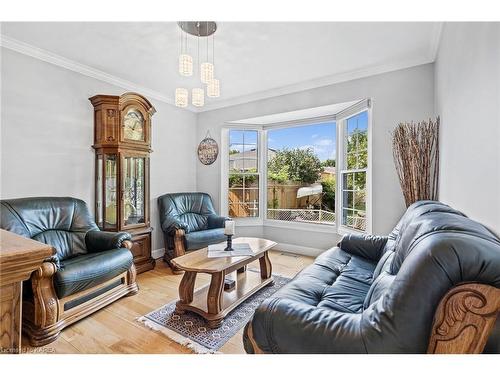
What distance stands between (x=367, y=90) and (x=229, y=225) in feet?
7.65

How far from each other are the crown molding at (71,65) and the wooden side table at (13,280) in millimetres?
3036

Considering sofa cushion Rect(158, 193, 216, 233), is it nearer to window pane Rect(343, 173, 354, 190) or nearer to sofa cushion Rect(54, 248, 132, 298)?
sofa cushion Rect(54, 248, 132, 298)

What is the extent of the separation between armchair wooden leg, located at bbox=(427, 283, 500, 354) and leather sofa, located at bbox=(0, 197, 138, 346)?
2.31m

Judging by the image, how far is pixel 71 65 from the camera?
2.81 meters

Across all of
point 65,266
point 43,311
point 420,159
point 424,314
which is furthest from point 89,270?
point 420,159

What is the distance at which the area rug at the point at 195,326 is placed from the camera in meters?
1.78

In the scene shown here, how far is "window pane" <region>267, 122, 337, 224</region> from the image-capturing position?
153 inches

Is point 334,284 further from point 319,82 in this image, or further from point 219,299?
point 319,82

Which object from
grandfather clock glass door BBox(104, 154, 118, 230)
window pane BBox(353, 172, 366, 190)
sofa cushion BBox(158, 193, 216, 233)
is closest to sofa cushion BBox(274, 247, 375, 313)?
window pane BBox(353, 172, 366, 190)

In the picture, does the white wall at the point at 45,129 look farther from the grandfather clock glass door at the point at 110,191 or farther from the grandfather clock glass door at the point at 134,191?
the grandfather clock glass door at the point at 134,191

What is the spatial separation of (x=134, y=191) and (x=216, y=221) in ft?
4.04

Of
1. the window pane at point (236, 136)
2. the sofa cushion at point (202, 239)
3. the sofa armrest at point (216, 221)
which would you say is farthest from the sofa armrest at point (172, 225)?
the window pane at point (236, 136)
